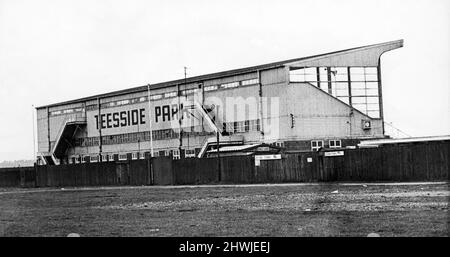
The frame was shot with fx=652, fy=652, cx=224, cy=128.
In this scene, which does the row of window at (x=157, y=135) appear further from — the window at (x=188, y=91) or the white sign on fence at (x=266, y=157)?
the white sign on fence at (x=266, y=157)

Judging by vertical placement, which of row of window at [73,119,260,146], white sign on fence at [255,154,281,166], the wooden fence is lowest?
the wooden fence

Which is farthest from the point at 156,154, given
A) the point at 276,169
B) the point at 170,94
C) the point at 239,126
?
the point at 276,169

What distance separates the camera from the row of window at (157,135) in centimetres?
6116

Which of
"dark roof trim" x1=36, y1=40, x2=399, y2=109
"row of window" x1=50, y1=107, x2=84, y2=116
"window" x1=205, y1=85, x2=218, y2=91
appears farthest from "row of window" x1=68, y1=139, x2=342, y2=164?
"dark roof trim" x1=36, y1=40, x2=399, y2=109

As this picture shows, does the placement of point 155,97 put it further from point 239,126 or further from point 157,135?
point 239,126

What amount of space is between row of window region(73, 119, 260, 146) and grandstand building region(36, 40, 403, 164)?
0.33 ft

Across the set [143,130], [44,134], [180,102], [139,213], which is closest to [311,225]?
[139,213]

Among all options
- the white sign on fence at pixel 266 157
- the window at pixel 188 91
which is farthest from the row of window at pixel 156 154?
the white sign on fence at pixel 266 157

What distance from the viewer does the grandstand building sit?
5828 cm

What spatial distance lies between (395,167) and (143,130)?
38621mm

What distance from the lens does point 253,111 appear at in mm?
60812

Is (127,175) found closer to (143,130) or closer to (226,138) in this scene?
(226,138)

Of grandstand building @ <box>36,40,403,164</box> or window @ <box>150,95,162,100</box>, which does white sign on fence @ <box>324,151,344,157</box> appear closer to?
grandstand building @ <box>36,40,403,164</box>

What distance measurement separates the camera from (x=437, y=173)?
118 ft
